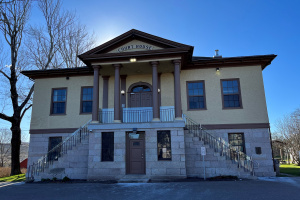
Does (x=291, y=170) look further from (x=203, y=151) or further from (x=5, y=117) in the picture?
(x=5, y=117)

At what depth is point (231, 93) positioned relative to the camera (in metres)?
13.4

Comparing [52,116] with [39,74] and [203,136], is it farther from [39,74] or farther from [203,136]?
[203,136]

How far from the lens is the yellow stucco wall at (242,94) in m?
12.9

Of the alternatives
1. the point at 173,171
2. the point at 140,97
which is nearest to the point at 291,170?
the point at 173,171

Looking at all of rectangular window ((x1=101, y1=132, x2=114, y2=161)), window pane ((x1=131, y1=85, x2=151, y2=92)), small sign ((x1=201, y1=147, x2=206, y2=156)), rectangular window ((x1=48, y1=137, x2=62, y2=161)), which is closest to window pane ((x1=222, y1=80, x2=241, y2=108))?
small sign ((x1=201, y1=147, x2=206, y2=156))

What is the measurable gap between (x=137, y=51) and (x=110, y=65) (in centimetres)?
192

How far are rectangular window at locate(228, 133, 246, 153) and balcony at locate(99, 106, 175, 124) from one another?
3711 mm

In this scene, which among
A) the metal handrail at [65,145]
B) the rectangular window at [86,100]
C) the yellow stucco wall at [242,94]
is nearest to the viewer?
the metal handrail at [65,145]

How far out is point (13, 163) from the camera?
655 inches

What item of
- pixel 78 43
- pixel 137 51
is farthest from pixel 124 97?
pixel 78 43

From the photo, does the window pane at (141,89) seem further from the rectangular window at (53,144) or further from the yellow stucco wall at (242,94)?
the rectangular window at (53,144)

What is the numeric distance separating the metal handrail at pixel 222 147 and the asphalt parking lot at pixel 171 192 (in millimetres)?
1801

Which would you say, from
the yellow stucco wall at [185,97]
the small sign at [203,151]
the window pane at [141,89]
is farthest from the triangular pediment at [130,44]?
the small sign at [203,151]

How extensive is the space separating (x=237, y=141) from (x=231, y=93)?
9.48ft
